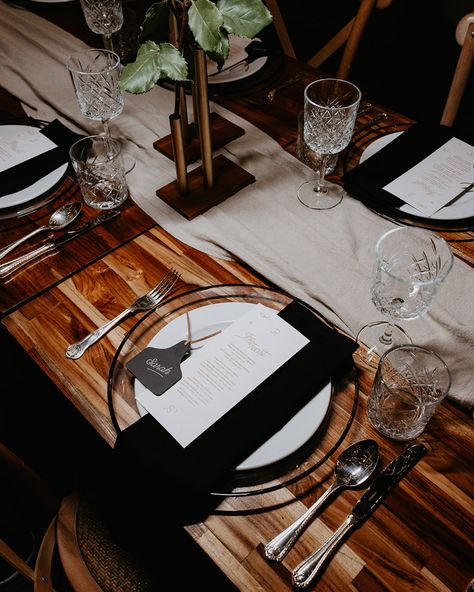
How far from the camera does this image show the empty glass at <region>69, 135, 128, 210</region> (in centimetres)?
100

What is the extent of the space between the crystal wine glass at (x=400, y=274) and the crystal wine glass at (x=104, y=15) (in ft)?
2.79

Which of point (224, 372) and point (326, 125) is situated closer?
point (224, 372)

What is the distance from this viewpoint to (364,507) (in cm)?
64

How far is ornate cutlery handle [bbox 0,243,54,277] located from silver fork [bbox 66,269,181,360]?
223 mm

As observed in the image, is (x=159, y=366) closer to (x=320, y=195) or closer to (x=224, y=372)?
(x=224, y=372)

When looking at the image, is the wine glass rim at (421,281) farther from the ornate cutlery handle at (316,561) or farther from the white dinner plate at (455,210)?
the ornate cutlery handle at (316,561)

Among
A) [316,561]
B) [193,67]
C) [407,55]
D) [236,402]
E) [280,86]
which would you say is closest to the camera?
[316,561]

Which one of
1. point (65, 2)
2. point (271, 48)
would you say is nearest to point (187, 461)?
point (271, 48)

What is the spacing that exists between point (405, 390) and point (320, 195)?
46 cm

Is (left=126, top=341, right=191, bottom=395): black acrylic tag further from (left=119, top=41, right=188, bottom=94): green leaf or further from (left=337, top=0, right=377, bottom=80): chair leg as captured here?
(left=337, top=0, right=377, bottom=80): chair leg

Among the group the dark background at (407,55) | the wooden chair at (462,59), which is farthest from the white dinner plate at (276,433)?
the dark background at (407,55)

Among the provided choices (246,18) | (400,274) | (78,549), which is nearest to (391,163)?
(400,274)

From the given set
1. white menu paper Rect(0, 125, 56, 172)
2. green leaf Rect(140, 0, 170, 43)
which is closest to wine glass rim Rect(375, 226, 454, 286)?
green leaf Rect(140, 0, 170, 43)

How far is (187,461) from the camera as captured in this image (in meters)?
0.66
